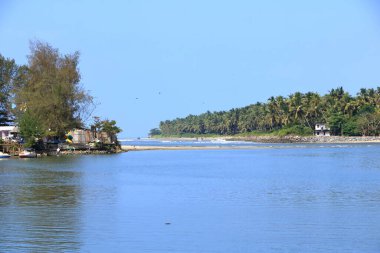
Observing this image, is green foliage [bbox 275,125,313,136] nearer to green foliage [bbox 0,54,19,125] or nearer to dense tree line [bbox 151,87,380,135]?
dense tree line [bbox 151,87,380,135]

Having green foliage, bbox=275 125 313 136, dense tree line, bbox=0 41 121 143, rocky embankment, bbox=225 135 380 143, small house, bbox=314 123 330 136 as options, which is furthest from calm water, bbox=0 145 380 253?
green foliage, bbox=275 125 313 136

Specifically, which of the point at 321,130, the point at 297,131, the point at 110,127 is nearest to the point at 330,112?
the point at 321,130

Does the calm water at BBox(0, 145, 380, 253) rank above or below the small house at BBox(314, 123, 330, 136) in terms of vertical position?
below

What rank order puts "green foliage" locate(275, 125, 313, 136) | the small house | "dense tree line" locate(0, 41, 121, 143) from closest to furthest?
"dense tree line" locate(0, 41, 121, 143)
the small house
"green foliage" locate(275, 125, 313, 136)

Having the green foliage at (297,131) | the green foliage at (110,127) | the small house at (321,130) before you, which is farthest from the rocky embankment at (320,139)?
the green foliage at (110,127)

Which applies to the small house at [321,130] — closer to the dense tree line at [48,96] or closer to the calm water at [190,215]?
the dense tree line at [48,96]

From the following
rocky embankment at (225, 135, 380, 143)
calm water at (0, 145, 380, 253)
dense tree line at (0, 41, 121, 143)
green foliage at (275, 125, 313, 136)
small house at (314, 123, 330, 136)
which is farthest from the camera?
green foliage at (275, 125, 313, 136)

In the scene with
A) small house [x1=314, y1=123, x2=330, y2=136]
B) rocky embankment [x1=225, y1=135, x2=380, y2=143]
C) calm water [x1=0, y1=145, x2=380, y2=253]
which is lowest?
calm water [x1=0, y1=145, x2=380, y2=253]

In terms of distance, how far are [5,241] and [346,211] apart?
1303 cm

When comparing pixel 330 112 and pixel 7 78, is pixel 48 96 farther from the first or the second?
pixel 330 112

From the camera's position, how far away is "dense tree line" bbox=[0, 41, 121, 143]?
7306 cm

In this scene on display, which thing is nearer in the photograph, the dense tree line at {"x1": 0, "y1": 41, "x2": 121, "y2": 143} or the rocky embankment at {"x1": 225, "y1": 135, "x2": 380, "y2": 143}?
the dense tree line at {"x1": 0, "y1": 41, "x2": 121, "y2": 143}

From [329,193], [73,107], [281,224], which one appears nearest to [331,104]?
[73,107]

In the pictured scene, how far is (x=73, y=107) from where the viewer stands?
7688cm
